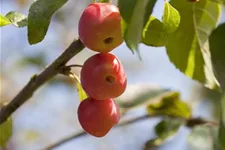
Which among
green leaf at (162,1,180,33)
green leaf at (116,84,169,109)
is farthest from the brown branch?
green leaf at (116,84,169,109)

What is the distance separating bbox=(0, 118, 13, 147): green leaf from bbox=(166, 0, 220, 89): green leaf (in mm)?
341

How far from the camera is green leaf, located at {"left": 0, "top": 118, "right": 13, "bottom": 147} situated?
46.9 inches

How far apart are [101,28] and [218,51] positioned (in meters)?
0.27

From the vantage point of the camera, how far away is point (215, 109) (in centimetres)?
285

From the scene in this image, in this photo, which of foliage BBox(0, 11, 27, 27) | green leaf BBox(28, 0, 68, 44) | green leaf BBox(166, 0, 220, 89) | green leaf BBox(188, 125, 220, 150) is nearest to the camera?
green leaf BBox(28, 0, 68, 44)

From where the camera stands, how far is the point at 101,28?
86 cm

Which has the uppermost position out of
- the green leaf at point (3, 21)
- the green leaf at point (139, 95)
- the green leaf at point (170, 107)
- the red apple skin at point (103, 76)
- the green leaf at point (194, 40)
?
the green leaf at point (3, 21)

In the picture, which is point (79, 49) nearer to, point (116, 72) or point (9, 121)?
point (116, 72)

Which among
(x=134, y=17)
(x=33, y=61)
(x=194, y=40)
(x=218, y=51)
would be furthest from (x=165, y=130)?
(x=33, y=61)

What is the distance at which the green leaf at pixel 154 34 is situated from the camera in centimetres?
Answer: 93

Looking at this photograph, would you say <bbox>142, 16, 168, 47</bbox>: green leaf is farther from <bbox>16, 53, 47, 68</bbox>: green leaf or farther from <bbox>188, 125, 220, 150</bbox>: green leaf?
<bbox>16, 53, 47, 68</bbox>: green leaf

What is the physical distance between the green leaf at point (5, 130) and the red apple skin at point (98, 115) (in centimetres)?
24

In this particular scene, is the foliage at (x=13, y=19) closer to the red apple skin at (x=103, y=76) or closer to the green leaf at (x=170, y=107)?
the red apple skin at (x=103, y=76)

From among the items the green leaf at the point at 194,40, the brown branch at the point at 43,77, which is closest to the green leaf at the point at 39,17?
the brown branch at the point at 43,77
